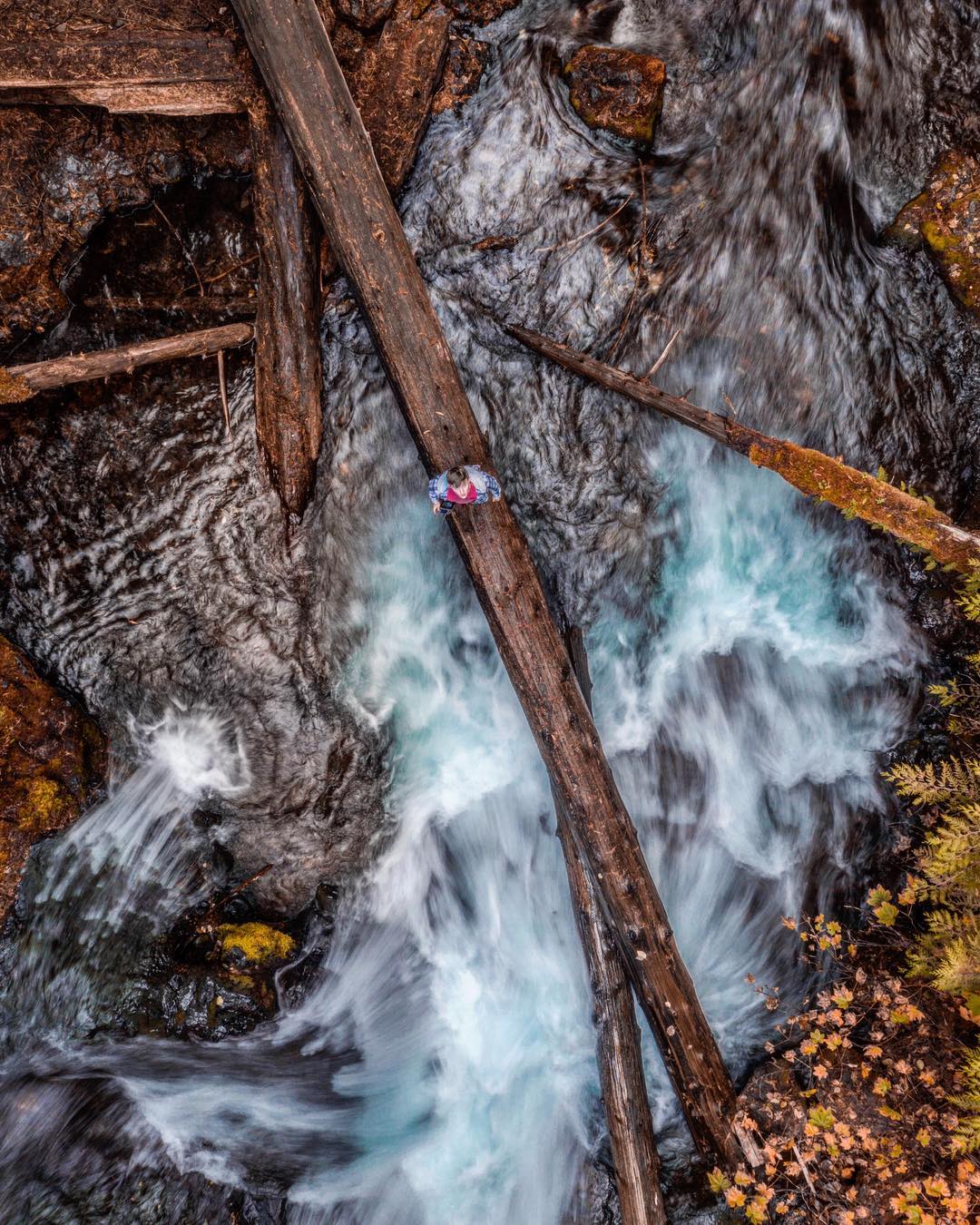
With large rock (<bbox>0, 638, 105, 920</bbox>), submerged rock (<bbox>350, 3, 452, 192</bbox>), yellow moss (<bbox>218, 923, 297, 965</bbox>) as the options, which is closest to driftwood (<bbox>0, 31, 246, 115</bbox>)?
submerged rock (<bbox>350, 3, 452, 192</bbox>)

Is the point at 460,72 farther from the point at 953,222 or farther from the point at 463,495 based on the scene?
the point at 953,222

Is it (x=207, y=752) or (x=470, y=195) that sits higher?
(x=470, y=195)

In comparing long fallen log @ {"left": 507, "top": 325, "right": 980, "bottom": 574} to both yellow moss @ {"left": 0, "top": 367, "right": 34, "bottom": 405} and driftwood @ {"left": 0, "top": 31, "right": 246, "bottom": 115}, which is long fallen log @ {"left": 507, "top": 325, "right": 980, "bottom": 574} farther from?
yellow moss @ {"left": 0, "top": 367, "right": 34, "bottom": 405}

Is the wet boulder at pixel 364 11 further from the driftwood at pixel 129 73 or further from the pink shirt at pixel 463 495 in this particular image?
the pink shirt at pixel 463 495

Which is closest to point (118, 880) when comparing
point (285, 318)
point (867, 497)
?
point (285, 318)

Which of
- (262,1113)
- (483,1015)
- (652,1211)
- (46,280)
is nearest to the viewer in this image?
(652,1211)

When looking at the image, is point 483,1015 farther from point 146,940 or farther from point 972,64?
point 972,64

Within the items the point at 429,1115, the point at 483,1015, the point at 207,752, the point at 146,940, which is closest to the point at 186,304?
the point at 207,752
